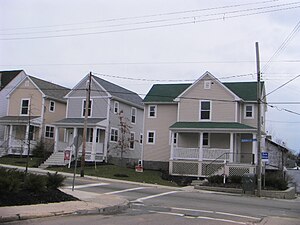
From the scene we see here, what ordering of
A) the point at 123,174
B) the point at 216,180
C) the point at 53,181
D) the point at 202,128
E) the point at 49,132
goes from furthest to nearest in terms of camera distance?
the point at 49,132
the point at 202,128
the point at 123,174
the point at 216,180
the point at 53,181

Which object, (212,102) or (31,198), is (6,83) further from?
(31,198)

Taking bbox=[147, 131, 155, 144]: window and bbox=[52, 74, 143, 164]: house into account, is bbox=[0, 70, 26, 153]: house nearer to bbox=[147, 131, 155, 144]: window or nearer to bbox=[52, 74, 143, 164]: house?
bbox=[52, 74, 143, 164]: house

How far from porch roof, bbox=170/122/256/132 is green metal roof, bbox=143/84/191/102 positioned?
3.81m

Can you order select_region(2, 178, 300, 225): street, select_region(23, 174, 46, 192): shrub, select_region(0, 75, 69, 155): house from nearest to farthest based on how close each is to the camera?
select_region(2, 178, 300, 225): street, select_region(23, 174, 46, 192): shrub, select_region(0, 75, 69, 155): house

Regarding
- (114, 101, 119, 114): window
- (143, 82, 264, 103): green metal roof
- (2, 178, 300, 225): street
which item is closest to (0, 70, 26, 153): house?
(114, 101, 119, 114): window

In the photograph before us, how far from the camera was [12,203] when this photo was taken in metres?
13.4

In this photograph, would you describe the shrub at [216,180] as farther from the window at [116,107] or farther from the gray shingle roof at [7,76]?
the gray shingle roof at [7,76]

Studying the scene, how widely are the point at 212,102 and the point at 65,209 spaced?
82.3 ft

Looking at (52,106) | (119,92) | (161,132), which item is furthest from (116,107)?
(52,106)

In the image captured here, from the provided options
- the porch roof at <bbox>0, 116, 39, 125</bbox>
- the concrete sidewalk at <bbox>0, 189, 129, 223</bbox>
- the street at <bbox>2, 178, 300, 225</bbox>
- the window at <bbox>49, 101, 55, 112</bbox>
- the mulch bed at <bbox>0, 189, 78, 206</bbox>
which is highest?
the window at <bbox>49, 101, 55, 112</bbox>

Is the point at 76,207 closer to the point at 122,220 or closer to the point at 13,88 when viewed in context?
the point at 122,220

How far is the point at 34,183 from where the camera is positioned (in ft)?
50.0

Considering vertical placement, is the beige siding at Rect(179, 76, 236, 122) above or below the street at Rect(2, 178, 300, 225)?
above

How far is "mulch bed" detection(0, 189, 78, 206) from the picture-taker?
13.5 meters
